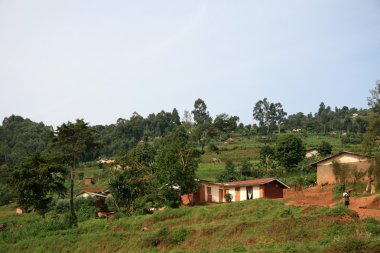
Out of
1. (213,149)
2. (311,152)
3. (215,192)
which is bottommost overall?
(215,192)

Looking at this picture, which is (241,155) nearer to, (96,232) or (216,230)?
(96,232)

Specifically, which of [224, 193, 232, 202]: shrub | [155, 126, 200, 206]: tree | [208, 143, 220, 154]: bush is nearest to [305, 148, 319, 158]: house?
[208, 143, 220, 154]: bush

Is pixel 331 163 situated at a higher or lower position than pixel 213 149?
lower

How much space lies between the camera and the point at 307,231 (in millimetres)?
19266

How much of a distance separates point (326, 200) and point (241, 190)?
29.4ft

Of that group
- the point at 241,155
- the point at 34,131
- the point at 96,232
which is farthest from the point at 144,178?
the point at 34,131

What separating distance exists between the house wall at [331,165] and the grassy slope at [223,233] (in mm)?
12079

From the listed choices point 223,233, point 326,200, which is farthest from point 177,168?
point 223,233

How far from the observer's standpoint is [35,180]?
37.0m

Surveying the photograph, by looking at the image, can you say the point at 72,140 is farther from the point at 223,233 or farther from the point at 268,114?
the point at 268,114

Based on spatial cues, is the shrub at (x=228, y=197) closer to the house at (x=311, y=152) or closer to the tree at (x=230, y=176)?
the tree at (x=230, y=176)

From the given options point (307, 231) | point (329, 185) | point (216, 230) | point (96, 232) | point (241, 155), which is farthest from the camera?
point (241, 155)

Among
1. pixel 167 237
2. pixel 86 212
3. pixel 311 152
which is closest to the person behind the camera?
pixel 167 237

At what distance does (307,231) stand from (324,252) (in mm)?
3876
